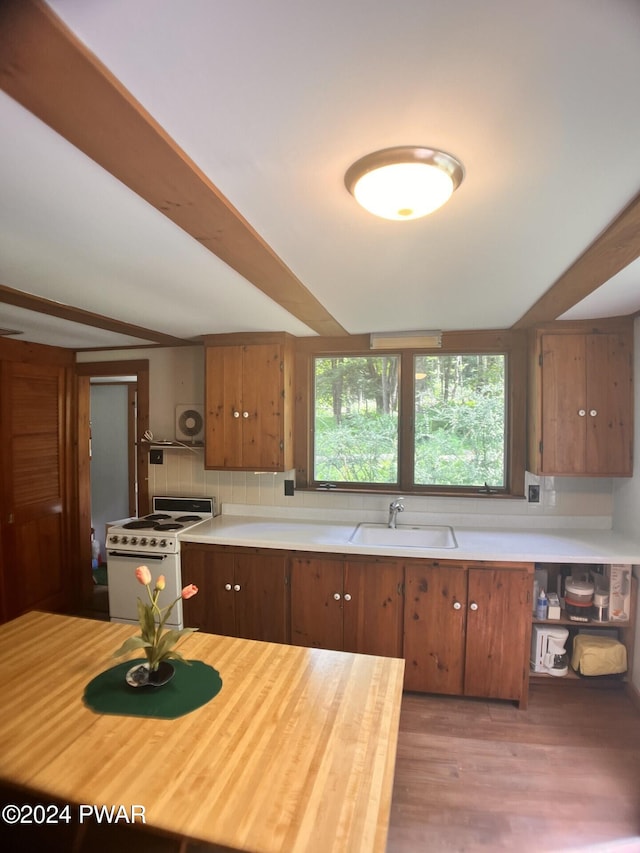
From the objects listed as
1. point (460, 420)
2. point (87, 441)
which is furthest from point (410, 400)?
point (87, 441)

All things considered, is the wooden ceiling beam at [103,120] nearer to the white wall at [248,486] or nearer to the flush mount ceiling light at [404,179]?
the flush mount ceiling light at [404,179]

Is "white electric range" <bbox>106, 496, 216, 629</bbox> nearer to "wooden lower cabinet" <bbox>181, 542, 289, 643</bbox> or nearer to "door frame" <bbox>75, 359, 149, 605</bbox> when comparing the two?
"wooden lower cabinet" <bbox>181, 542, 289, 643</bbox>

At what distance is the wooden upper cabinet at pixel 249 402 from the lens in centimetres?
310

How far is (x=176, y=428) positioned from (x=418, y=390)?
6.33 ft

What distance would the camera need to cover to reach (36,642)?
70.4 inches

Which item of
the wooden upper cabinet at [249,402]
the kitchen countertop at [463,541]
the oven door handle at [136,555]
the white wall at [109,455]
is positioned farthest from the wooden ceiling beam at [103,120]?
the white wall at [109,455]

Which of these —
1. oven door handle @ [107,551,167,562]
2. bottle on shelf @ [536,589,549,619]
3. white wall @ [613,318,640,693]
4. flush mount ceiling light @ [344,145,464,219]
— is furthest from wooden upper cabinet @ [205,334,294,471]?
white wall @ [613,318,640,693]

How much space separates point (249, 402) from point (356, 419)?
2.64ft

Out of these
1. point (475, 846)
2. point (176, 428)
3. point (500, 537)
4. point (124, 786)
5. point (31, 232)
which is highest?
point (31, 232)

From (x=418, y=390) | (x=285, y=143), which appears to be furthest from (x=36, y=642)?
(x=418, y=390)

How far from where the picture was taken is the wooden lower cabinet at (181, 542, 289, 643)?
280 centimetres

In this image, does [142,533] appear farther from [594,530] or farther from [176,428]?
[594,530]

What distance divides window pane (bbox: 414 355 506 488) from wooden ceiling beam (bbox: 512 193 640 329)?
2.36 feet

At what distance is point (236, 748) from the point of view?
1239 millimetres
